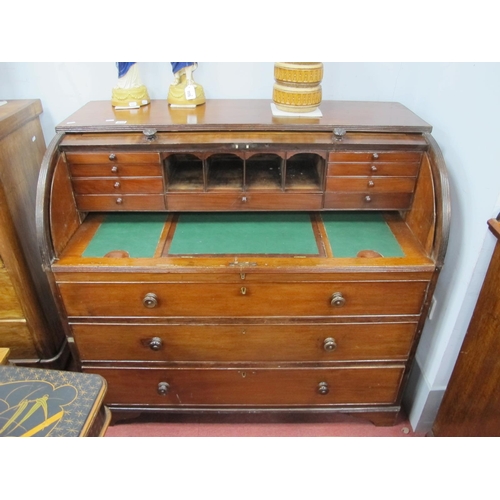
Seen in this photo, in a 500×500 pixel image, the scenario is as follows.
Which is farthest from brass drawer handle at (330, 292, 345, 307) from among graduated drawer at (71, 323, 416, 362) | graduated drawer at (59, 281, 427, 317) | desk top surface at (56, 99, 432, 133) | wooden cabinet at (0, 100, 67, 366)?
wooden cabinet at (0, 100, 67, 366)

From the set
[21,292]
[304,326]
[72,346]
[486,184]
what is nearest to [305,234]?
[304,326]

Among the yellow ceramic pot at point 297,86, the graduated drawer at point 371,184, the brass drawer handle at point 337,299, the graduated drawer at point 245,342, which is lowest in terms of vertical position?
the graduated drawer at point 245,342

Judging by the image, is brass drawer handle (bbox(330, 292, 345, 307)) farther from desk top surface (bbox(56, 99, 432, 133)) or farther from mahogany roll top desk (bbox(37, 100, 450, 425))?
desk top surface (bbox(56, 99, 432, 133))

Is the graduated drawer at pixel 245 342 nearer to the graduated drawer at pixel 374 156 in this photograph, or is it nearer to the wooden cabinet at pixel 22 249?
the wooden cabinet at pixel 22 249

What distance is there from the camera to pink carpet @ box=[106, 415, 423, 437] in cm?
187

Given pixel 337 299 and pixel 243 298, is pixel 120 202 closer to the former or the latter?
pixel 243 298

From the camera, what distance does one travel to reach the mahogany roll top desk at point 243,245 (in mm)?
1434

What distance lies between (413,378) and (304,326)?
762mm

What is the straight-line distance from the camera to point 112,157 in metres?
1.47

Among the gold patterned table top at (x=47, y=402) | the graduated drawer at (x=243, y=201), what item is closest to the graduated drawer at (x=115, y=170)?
the graduated drawer at (x=243, y=201)

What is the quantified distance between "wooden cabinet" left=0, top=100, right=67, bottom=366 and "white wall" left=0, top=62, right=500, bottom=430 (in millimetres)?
163

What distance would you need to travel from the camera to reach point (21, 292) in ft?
5.67

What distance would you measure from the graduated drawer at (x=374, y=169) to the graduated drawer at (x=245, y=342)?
1.89 ft
